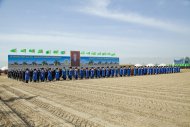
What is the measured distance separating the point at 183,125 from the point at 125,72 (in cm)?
2241

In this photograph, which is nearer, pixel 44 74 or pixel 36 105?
pixel 36 105

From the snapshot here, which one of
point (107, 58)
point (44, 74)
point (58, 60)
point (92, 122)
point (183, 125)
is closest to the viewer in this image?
point (183, 125)

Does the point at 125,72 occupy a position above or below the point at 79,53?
below

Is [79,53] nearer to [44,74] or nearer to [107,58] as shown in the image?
[107,58]

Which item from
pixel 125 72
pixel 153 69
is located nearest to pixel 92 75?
pixel 125 72

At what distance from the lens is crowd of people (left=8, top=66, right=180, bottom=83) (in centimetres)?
2180

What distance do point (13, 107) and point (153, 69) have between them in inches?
1003

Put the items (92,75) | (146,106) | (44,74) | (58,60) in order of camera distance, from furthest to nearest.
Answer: (58,60), (92,75), (44,74), (146,106)

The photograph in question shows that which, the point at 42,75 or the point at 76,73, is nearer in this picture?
the point at 42,75

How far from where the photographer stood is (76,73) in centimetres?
2370

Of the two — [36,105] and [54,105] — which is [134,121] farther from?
[36,105]

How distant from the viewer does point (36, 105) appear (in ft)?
30.8

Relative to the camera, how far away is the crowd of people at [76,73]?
71.5 ft

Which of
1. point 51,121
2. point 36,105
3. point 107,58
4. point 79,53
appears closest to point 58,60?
point 79,53
